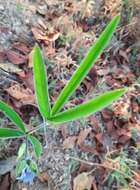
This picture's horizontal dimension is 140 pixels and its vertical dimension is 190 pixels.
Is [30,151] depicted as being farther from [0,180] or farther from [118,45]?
[118,45]

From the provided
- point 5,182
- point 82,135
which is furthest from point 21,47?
point 5,182

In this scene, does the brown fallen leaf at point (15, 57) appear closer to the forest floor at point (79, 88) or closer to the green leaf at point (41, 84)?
the forest floor at point (79, 88)

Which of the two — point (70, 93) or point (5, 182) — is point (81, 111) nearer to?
point (70, 93)

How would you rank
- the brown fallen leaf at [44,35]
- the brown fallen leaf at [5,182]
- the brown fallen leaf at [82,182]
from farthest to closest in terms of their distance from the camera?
1. the brown fallen leaf at [44,35]
2. the brown fallen leaf at [82,182]
3. the brown fallen leaf at [5,182]

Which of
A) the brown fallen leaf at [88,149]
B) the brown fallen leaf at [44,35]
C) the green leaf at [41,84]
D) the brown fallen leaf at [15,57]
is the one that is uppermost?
the brown fallen leaf at [44,35]

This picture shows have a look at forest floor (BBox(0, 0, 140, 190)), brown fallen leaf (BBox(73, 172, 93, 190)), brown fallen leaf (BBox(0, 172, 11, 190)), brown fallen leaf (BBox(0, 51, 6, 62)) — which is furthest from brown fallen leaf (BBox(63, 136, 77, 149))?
brown fallen leaf (BBox(0, 51, 6, 62))

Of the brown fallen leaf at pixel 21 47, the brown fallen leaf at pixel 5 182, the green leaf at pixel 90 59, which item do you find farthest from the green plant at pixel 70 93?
the brown fallen leaf at pixel 21 47

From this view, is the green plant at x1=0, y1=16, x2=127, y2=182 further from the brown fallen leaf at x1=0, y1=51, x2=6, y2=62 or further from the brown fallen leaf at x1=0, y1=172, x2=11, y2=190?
the brown fallen leaf at x1=0, y1=51, x2=6, y2=62

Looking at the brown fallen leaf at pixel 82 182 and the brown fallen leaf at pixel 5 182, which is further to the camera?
the brown fallen leaf at pixel 82 182
